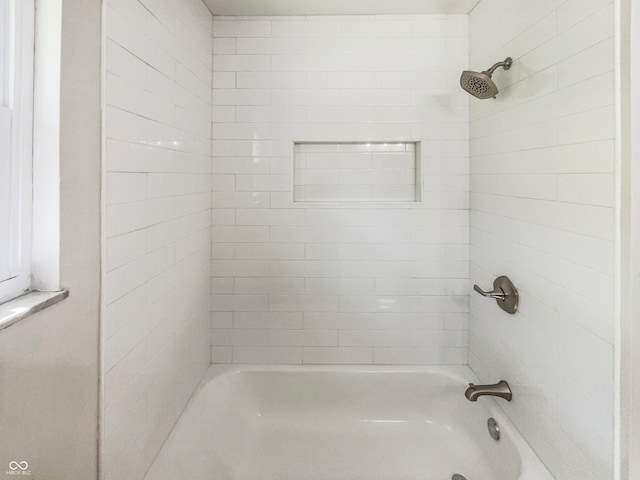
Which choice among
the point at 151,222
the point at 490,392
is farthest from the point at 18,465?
the point at 490,392

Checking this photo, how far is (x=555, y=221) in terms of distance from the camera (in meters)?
1.20

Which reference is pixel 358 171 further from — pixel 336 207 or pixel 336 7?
pixel 336 7

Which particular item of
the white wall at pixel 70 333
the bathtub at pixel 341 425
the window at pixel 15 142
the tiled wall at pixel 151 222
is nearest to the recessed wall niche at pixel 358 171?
the tiled wall at pixel 151 222

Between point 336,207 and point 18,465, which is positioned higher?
point 336,207

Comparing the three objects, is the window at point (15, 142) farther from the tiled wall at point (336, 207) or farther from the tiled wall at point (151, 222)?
the tiled wall at point (336, 207)

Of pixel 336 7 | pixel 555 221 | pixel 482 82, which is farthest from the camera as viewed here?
pixel 336 7

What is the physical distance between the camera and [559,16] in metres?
1.16

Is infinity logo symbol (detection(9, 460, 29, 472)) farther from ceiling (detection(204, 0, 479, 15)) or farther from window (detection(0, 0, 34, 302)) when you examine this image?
ceiling (detection(204, 0, 479, 15))

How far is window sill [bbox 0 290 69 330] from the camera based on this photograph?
26.7 inches

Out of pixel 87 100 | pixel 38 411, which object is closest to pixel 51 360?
pixel 38 411

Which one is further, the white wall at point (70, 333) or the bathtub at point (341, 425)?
the bathtub at point (341, 425)

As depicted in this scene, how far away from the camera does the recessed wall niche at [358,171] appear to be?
2014 millimetres

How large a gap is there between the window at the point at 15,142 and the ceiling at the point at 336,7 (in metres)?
1.25

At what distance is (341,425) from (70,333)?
151cm
